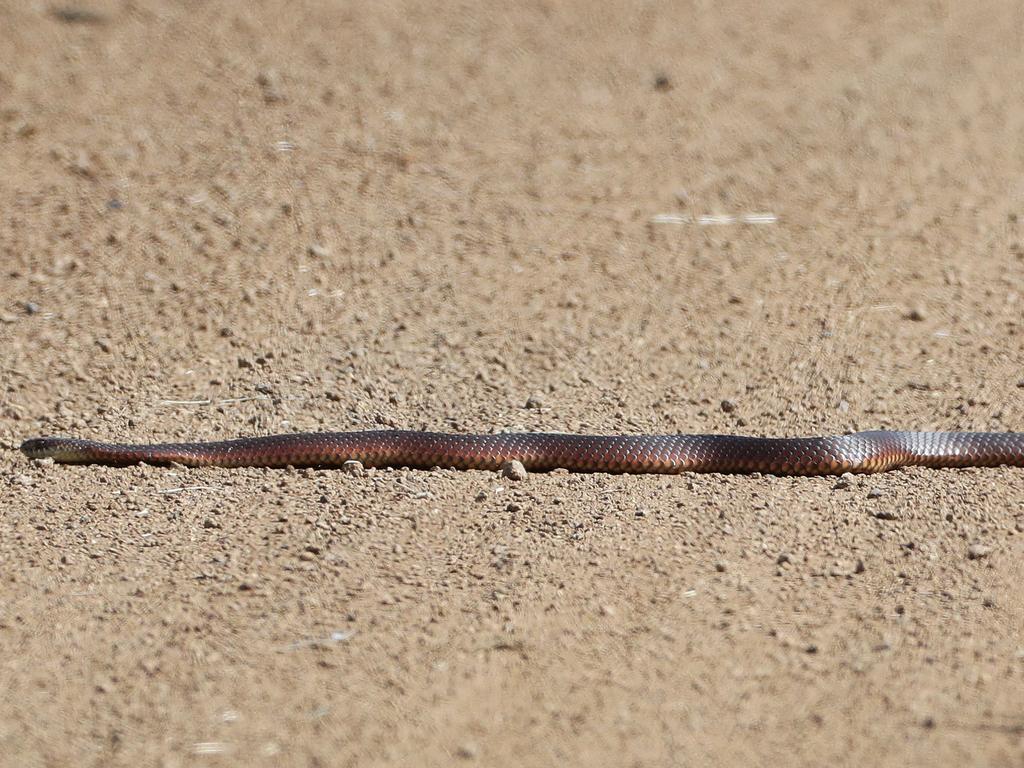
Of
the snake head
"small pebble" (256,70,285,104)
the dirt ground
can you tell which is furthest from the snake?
"small pebble" (256,70,285,104)

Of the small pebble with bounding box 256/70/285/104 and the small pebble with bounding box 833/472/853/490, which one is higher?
the small pebble with bounding box 256/70/285/104

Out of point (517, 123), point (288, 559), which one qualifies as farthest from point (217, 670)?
point (517, 123)

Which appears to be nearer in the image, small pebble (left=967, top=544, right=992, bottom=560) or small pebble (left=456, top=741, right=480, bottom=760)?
small pebble (left=456, top=741, right=480, bottom=760)

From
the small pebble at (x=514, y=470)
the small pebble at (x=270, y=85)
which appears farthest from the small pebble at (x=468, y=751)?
the small pebble at (x=270, y=85)

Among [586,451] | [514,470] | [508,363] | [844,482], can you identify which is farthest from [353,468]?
[844,482]

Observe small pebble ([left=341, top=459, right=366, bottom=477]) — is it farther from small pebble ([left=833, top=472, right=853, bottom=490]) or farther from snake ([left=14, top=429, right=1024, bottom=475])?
small pebble ([left=833, top=472, right=853, bottom=490])
